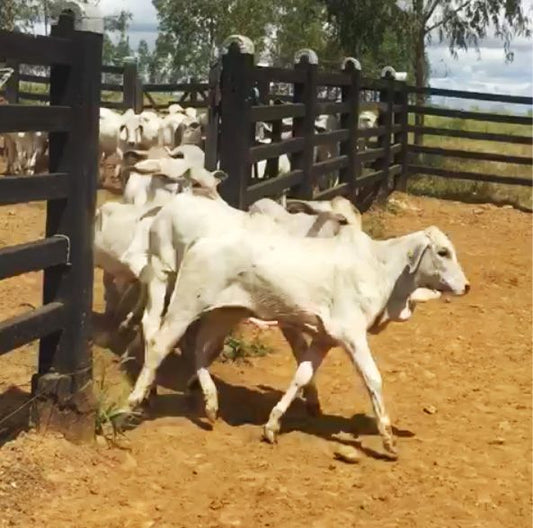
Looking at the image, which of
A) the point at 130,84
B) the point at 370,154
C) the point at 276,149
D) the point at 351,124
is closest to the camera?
the point at 276,149

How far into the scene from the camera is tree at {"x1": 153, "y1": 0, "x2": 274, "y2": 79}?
97.1 feet

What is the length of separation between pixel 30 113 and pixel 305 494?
86.9 inches

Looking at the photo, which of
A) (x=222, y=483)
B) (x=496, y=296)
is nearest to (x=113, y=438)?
(x=222, y=483)

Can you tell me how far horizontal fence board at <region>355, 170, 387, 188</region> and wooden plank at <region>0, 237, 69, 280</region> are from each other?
8668 mm

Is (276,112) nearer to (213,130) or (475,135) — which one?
(213,130)

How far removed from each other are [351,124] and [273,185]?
436cm

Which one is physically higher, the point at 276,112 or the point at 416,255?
the point at 276,112

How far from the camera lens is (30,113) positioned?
476cm

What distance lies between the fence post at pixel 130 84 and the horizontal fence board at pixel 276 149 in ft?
26.1

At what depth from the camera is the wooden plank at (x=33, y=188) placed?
184 inches

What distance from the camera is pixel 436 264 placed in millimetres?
6125

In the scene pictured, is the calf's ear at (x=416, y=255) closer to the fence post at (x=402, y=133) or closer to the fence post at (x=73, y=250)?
the fence post at (x=73, y=250)

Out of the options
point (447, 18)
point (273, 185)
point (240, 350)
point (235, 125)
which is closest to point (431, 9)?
point (447, 18)

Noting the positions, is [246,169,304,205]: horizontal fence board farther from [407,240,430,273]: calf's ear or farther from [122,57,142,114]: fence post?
[122,57,142,114]: fence post
